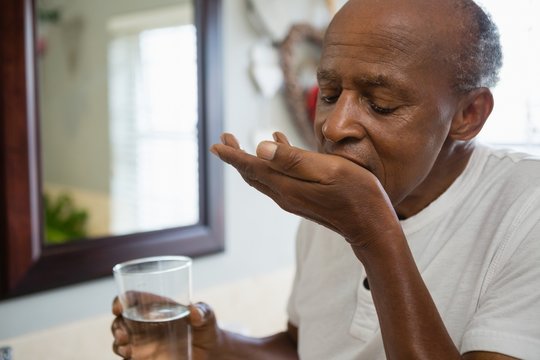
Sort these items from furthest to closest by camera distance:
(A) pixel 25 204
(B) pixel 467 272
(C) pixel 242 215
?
(C) pixel 242 215, (A) pixel 25 204, (B) pixel 467 272

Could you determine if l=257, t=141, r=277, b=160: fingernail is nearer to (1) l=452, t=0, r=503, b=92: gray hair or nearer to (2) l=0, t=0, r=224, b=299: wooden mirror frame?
(1) l=452, t=0, r=503, b=92: gray hair

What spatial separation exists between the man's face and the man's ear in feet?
0.18

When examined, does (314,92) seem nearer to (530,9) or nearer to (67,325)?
(530,9)

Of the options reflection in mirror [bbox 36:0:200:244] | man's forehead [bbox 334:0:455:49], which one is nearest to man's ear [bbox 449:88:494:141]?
man's forehead [bbox 334:0:455:49]

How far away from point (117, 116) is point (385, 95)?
0.90 metres

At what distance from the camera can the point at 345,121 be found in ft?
2.40

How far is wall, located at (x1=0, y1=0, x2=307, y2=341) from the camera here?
1593 mm

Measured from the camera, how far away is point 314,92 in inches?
68.9

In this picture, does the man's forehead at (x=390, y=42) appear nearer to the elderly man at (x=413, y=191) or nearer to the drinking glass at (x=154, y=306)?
the elderly man at (x=413, y=191)

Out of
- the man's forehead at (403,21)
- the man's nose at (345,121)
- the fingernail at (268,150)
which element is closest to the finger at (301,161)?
the fingernail at (268,150)

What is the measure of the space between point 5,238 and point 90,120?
0.36m

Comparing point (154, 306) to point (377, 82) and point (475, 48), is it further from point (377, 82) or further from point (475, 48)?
point (475, 48)

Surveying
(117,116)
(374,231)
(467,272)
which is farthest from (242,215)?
(374,231)

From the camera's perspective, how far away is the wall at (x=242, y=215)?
1593mm
